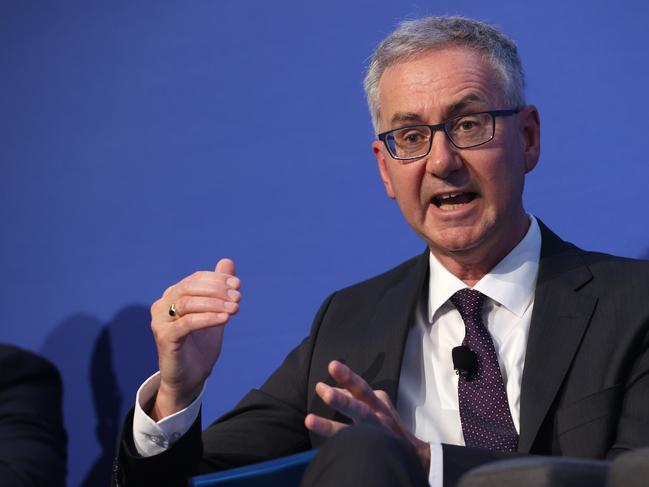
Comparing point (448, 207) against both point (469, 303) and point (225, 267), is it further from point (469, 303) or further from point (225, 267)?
point (225, 267)

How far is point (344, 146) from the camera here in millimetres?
2393

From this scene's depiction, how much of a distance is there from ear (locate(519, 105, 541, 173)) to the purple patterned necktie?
37 centimetres

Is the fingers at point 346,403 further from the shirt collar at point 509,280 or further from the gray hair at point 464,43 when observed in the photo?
the gray hair at point 464,43

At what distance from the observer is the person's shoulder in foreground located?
1.89m

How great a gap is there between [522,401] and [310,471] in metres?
0.73

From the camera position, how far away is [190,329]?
1.67 metres

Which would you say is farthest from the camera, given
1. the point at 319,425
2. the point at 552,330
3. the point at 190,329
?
the point at 552,330

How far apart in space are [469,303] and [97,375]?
1.19 metres

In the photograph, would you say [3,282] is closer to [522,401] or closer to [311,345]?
[311,345]

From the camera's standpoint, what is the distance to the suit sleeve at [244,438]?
174cm

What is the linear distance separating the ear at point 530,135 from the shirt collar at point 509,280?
130mm

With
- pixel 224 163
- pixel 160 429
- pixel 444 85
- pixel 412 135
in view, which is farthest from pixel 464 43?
pixel 160 429

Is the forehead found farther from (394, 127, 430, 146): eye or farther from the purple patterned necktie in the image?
the purple patterned necktie

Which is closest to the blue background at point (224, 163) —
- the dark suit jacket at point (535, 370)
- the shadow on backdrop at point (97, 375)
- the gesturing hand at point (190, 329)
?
the shadow on backdrop at point (97, 375)
